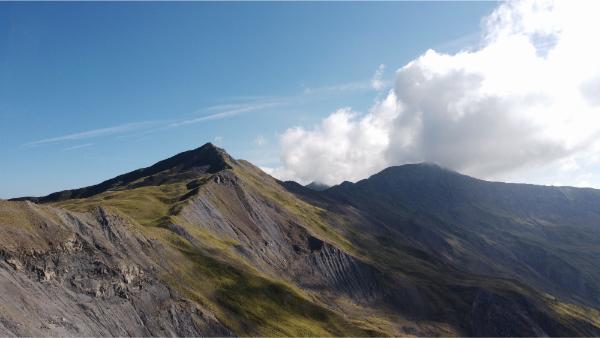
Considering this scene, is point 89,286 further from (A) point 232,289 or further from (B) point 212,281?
(A) point 232,289

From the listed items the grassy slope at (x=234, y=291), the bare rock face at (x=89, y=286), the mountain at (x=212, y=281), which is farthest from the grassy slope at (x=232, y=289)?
the bare rock face at (x=89, y=286)

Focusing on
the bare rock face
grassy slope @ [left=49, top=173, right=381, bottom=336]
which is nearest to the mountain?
the bare rock face

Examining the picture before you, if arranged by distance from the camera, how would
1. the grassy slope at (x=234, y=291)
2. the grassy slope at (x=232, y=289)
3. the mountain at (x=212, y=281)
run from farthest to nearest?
the grassy slope at (x=232, y=289), the grassy slope at (x=234, y=291), the mountain at (x=212, y=281)

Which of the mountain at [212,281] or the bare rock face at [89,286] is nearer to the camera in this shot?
the bare rock face at [89,286]

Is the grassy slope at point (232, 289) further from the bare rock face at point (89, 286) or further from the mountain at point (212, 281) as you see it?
the bare rock face at point (89, 286)

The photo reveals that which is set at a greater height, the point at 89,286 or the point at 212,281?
the point at 89,286

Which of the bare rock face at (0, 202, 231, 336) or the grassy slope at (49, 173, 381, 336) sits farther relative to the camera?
the grassy slope at (49, 173, 381, 336)

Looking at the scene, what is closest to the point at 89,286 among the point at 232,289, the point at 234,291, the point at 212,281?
the point at 212,281

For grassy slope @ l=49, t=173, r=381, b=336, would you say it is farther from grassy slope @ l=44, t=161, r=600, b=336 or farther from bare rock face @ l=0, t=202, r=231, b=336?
bare rock face @ l=0, t=202, r=231, b=336
